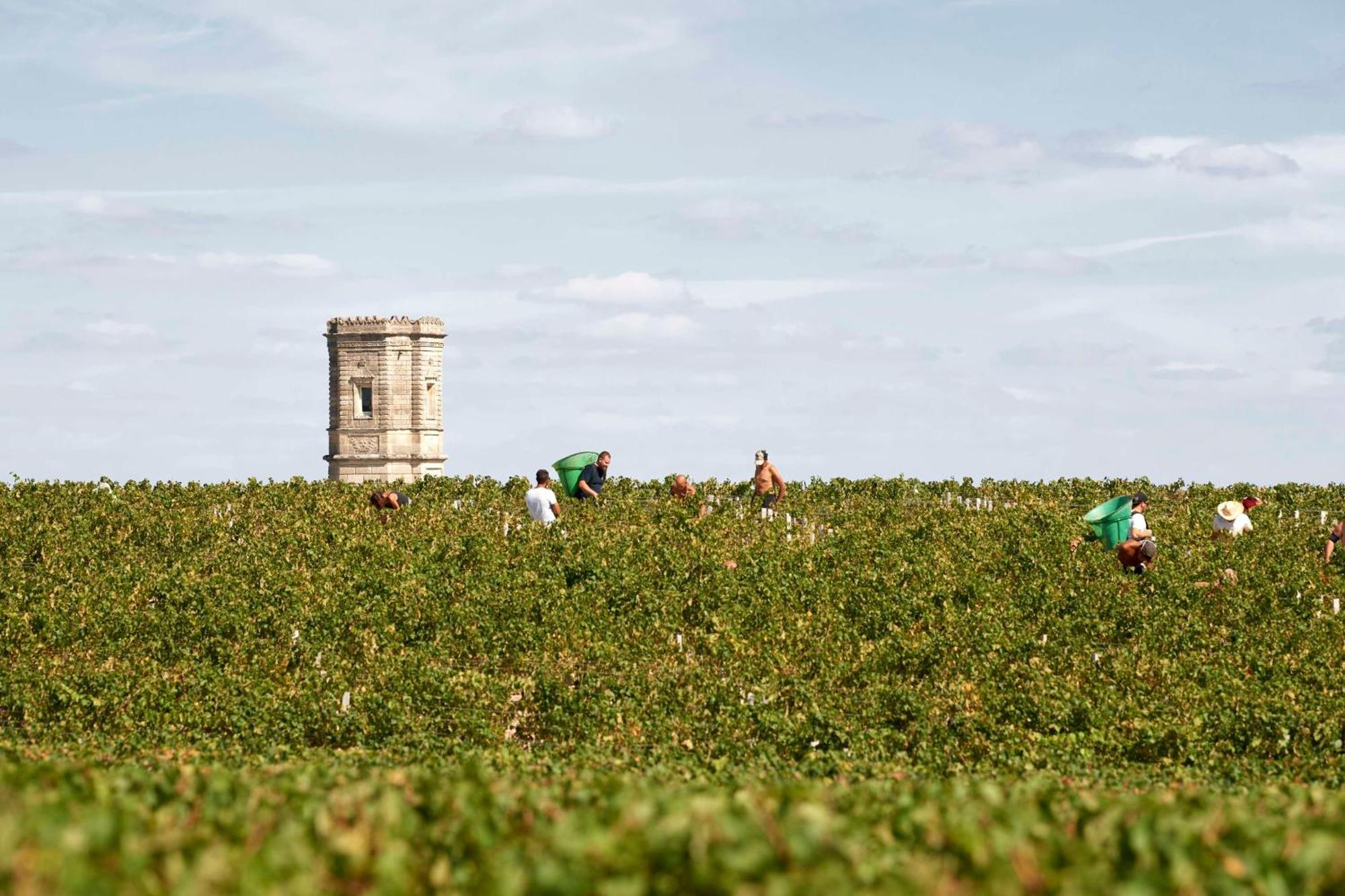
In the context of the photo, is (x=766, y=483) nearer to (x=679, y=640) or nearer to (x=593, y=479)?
(x=593, y=479)

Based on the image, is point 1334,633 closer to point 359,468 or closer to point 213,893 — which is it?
point 213,893

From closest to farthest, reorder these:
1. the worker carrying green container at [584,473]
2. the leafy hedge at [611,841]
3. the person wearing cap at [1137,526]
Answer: the leafy hedge at [611,841], the person wearing cap at [1137,526], the worker carrying green container at [584,473]

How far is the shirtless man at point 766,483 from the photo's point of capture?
99.5 feet

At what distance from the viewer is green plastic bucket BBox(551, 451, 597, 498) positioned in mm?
31312

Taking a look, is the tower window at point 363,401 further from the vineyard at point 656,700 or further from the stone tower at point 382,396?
the vineyard at point 656,700

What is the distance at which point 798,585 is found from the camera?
24.4 m

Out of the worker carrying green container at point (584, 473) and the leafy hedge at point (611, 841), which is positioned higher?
the worker carrying green container at point (584, 473)

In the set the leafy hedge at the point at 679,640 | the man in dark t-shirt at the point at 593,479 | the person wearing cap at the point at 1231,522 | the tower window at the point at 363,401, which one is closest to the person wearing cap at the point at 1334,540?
the leafy hedge at the point at 679,640

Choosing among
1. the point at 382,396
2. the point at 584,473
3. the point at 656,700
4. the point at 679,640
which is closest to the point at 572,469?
the point at 584,473

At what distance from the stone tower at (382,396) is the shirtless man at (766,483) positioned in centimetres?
5006

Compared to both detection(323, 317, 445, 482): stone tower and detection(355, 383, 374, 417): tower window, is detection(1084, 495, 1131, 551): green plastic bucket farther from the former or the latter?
detection(355, 383, 374, 417): tower window

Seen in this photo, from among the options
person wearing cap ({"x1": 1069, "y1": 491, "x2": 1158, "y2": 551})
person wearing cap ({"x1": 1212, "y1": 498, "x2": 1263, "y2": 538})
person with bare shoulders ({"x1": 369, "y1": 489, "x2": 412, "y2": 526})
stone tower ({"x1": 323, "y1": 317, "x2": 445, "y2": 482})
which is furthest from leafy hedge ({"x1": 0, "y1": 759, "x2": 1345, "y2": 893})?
stone tower ({"x1": 323, "y1": 317, "x2": 445, "y2": 482})

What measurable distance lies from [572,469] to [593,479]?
3.18 feet

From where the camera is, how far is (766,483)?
30.5m
